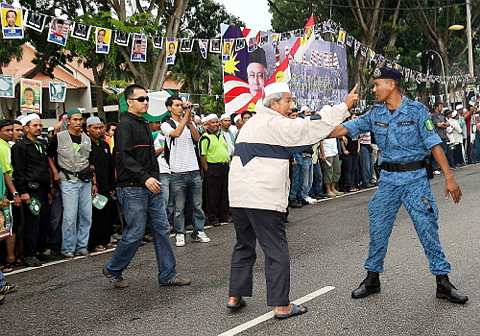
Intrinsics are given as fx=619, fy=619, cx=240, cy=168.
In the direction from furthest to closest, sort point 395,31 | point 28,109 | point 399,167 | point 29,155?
point 395,31
point 28,109
point 29,155
point 399,167

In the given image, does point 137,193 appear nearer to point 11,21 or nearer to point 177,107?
point 177,107

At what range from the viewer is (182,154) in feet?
26.3

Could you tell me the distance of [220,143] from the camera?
9852mm

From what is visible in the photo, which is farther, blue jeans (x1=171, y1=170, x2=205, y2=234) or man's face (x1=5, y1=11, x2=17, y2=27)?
man's face (x1=5, y1=11, x2=17, y2=27)

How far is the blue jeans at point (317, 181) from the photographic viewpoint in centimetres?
1279

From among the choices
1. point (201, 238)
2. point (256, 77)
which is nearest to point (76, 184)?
A: point (201, 238)

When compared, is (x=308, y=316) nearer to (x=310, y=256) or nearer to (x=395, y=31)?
(x=310, y=256)

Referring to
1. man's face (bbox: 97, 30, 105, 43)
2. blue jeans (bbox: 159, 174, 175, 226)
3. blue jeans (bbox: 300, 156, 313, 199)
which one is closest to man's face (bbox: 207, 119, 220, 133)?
blue jeans (bbox: 159, 174, 175, 226)

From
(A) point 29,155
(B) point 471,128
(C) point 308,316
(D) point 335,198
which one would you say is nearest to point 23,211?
(A) point 29,155

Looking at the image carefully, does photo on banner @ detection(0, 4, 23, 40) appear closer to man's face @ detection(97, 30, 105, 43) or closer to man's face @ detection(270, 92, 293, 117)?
man's face @ detection(97, 30, 105, 43)

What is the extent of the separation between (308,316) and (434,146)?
167 centimetres

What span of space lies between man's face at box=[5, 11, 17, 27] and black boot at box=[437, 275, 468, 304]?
7868mm

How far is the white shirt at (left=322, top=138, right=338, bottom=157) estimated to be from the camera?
1285 centimetres

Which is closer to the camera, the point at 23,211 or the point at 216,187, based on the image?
the point at 23,211
